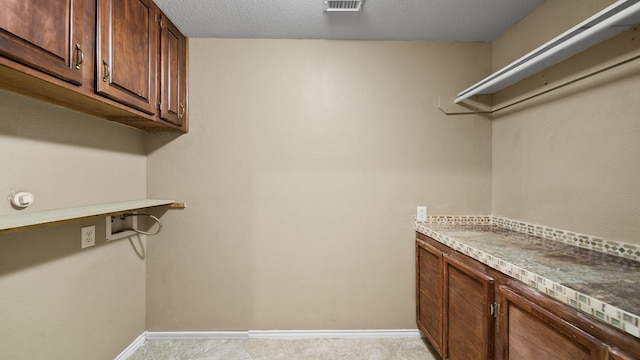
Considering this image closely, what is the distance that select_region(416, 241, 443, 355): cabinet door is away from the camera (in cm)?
173

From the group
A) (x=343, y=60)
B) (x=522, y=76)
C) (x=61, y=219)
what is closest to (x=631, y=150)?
(x=522, y=76)

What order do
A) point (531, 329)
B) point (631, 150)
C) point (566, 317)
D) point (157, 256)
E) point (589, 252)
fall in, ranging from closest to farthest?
point (566, 317) < point (531, 329) < point (631, 150) < point (589, 252) < point (157, 256)

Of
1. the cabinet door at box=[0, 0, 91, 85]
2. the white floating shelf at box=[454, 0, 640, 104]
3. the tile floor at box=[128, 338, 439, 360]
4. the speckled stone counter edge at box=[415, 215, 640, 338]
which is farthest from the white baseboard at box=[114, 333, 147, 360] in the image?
the white floating shelf at box=[454, 0, 640, 104]

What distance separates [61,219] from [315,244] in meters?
1.51

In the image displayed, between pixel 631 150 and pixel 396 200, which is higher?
pixel 631 150

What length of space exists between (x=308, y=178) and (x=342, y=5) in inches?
47.7

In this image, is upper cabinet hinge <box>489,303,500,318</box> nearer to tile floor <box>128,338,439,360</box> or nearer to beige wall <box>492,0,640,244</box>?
beige wall <box>492,0,640,244</box>

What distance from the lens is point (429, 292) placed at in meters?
1.88

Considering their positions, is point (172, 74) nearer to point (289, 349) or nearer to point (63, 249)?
point (63, 249)

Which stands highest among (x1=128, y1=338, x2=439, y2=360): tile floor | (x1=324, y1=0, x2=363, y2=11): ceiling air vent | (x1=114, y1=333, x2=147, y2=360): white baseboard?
(x1=324, y1=0, x2=363, y2=11): ceiling air vent

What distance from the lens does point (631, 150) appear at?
1186mm

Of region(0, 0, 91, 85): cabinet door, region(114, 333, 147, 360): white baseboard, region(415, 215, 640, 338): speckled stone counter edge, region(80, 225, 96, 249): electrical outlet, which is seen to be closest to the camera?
region(415, 215, 640, 338): speckled stone counter edge

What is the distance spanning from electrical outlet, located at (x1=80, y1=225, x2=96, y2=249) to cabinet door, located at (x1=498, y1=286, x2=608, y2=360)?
2213 mm

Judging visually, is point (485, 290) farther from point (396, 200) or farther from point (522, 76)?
point (522, 76)
